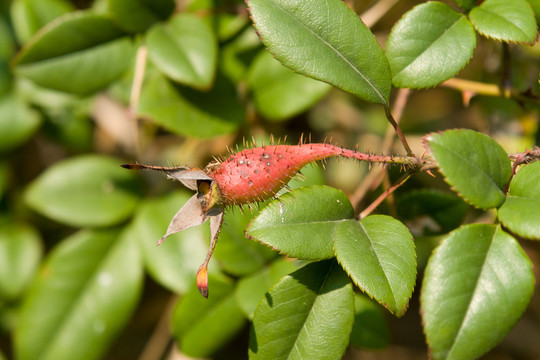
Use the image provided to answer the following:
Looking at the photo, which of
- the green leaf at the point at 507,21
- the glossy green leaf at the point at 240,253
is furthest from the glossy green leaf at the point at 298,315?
the green leaf at the point at 507,21

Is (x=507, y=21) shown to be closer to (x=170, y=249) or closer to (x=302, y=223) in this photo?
(x=302, y=223)

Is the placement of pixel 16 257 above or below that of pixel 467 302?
below

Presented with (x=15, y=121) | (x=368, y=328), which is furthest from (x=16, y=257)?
(x=368, y=328)

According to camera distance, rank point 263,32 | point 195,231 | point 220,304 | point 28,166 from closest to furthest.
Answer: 1. point 263,32
2. point 220,304
3. point 195,231
4. point 28,166

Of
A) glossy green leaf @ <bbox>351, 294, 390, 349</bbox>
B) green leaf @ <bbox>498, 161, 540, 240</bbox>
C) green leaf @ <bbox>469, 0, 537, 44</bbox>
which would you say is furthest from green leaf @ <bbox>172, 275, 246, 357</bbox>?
green leaf @ <bbox>469, 0, 537, 44</bbox>

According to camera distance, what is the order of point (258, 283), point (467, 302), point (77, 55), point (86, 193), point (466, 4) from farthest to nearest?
point (86, 193)
point (77, 55)
point (258, 283)
point (466, 4)
point (467, 302)

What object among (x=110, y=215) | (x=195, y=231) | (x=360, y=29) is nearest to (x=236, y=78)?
(x=195, y=231)

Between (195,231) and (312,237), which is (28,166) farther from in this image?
(312,237)
